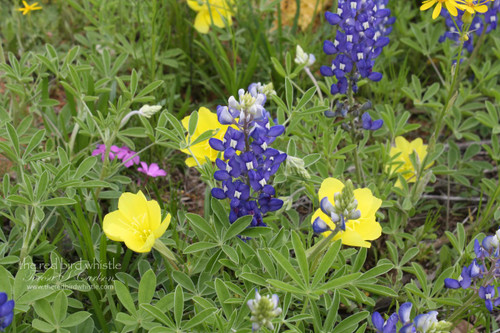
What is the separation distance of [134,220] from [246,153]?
49 cm

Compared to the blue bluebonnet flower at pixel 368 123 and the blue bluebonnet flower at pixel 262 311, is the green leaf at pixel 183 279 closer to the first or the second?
the blue bluebonnet flower at pixel 262 311

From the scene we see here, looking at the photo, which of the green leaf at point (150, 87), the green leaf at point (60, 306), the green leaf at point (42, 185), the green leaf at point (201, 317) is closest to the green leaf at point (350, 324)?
the green leaf at point (201, 317)

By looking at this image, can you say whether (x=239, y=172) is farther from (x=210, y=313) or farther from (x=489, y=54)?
(x=489, y=54)

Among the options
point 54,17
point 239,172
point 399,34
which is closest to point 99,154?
point 239,172

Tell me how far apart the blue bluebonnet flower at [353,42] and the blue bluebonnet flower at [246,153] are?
722mm

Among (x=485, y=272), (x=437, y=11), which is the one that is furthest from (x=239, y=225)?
(x=437, y=11)

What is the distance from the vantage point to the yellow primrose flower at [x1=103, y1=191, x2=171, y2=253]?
6.21ft

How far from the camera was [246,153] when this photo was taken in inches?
72.3

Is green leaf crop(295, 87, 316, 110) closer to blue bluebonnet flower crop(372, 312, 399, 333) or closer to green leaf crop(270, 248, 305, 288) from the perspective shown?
green leaf crop(270, 248, 305, 288)

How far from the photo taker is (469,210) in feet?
9.69

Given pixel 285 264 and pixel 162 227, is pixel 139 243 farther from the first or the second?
pixel 285 264

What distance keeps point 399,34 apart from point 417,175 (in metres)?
1.51

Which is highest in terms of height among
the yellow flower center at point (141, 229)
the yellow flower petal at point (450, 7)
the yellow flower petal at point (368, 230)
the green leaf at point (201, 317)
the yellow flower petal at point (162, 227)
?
the yellow flower petal at point (450, 7)

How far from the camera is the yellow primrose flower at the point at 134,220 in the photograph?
189 cm
